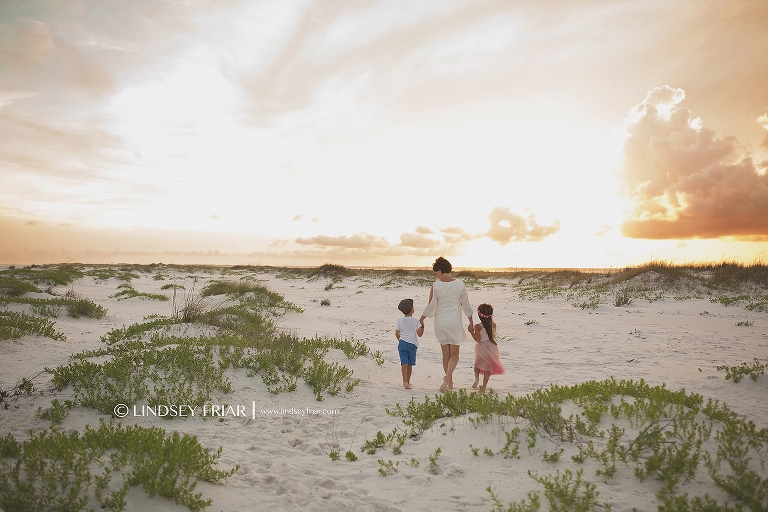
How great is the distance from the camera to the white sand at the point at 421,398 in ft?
13.6

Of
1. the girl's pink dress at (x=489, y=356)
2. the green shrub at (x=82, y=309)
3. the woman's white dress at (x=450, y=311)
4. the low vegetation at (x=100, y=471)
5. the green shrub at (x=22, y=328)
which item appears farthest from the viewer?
the green shrub at (x=82, y=309)

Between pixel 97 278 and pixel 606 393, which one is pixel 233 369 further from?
pixel 97 278

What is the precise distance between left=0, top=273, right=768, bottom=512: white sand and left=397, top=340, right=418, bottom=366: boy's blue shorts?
0.63 m

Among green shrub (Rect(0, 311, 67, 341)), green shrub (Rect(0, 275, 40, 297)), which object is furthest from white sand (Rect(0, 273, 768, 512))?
green shrub (Rect(0, 275, 40, 297))

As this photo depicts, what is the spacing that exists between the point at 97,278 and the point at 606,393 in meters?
41.4

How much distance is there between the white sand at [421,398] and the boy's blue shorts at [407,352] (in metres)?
0.63

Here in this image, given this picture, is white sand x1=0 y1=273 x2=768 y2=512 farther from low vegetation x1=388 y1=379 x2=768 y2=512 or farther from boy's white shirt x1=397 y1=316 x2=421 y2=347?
boy's white shirt x1=397 y1=316 x2=421 y2=347

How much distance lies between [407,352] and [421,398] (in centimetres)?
100

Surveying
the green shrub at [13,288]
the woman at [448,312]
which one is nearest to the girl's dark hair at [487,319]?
the woman at [448,312]

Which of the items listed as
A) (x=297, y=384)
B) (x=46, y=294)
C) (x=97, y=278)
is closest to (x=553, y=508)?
(x=297, y=384)

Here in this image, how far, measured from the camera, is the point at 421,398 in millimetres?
7535

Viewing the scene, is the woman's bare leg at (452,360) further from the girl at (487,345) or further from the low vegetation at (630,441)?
the low vegetation at (630,441)

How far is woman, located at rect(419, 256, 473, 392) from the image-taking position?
7.55m

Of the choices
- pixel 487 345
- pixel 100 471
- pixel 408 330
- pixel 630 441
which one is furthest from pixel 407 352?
pixel 100 471
